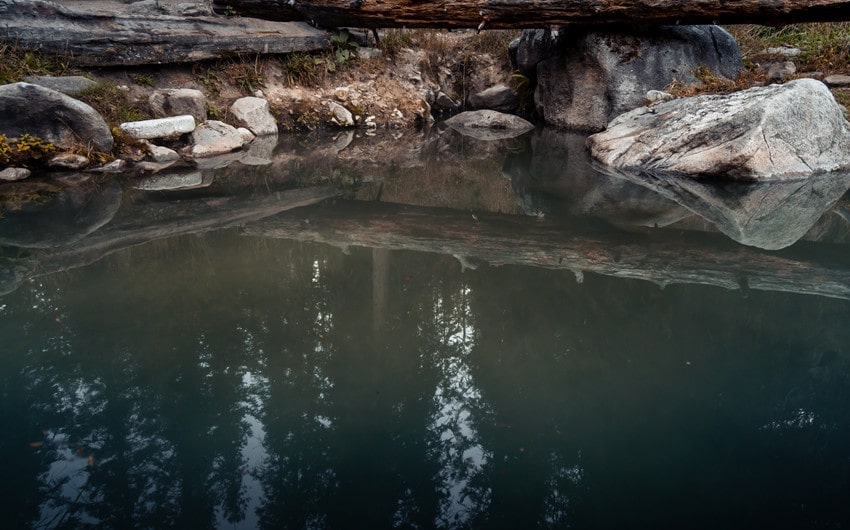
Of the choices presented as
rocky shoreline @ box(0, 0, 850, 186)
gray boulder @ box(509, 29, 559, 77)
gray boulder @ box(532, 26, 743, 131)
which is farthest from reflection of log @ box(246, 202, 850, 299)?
gray boulder @ box(509, 29, 559, 77)

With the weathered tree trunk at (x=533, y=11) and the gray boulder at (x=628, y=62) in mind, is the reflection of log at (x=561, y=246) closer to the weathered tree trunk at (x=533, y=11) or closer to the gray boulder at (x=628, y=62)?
the weathered tree trunk at (x=533, y=11)

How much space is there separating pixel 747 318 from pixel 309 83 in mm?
9144

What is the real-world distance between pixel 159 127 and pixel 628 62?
7.22 m

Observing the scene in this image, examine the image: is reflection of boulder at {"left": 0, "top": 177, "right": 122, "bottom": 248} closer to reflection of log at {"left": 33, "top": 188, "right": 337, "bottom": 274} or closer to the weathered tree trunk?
reflection of log at {"left": 33, "top": 188, "right": 337, "bottom": 274}

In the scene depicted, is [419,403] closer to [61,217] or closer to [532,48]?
[61,217]

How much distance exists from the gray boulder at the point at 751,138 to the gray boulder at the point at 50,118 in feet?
20.8

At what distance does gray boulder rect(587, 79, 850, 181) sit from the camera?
267 inches

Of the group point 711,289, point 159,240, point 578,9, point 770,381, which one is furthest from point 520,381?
point 578,9

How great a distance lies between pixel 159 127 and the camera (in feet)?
26.2

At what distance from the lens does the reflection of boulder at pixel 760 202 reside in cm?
510

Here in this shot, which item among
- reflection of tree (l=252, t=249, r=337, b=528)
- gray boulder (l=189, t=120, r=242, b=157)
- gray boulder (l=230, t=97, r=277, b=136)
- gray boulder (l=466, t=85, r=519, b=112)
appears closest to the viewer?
reflection of tree (l=252, t=249, r=337, b=528)

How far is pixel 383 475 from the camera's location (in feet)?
7.15

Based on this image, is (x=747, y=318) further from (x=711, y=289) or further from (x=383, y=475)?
(x=383, y=475)

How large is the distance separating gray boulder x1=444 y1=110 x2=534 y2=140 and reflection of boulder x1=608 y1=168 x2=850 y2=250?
4.21 meters
